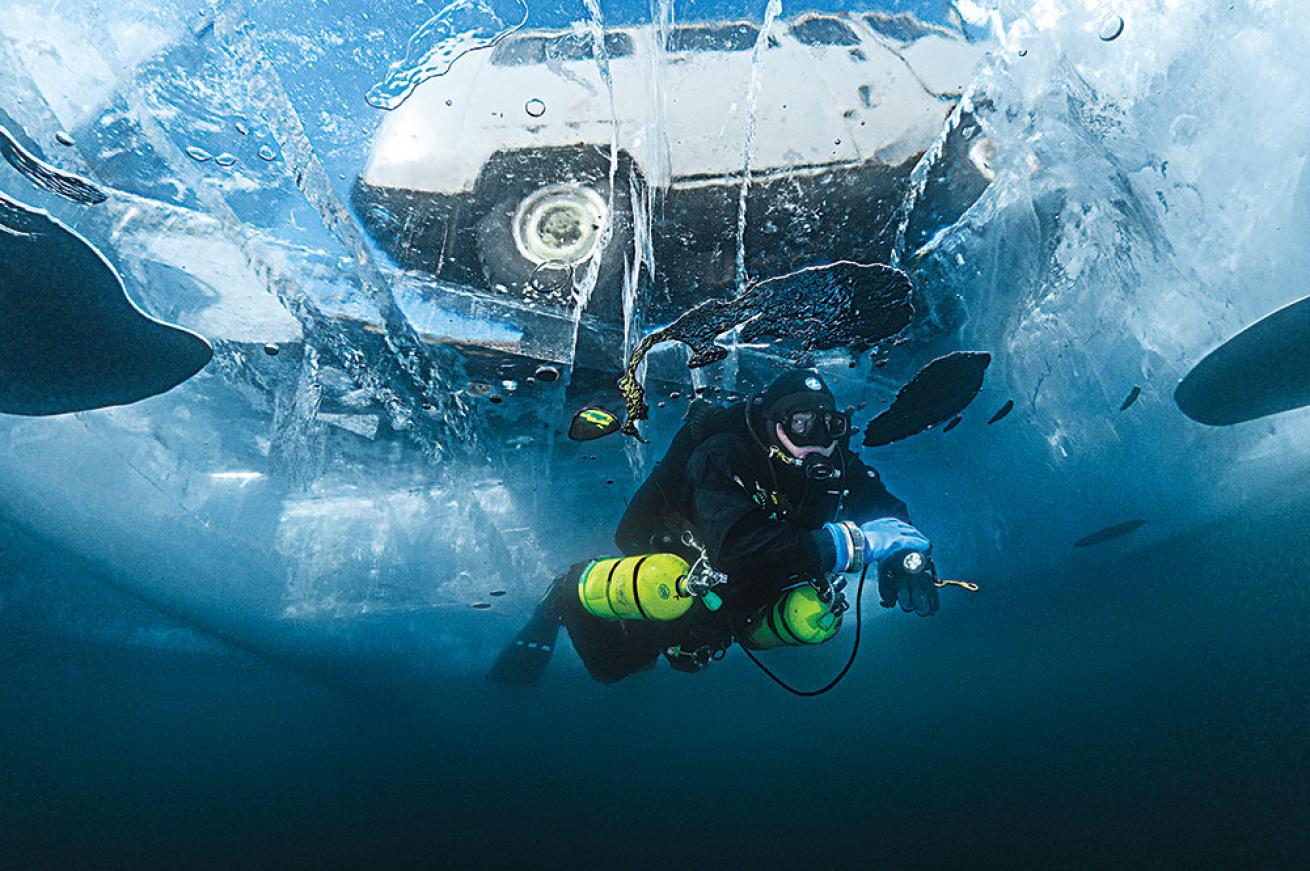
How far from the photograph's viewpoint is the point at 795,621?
500 cm

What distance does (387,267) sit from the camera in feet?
20.1

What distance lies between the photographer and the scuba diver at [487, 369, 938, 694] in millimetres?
4438

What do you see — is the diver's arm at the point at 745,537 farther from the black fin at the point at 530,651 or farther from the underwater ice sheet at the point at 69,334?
the underwater ice sheet at the point at 69,334

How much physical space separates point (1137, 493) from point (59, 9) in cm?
2393

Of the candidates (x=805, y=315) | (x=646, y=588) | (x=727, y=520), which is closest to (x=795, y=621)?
(x=727, y=520)

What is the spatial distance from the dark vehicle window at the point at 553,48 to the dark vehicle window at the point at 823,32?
1286 mm

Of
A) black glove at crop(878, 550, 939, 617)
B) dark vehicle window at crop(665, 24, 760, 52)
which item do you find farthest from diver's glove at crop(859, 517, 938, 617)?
dark vehicle window at crop(665, 24, 760, 52)

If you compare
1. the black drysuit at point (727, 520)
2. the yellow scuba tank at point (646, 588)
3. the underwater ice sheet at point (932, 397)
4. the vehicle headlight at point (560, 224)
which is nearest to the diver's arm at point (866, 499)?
the black drysuit at point (727, 520)

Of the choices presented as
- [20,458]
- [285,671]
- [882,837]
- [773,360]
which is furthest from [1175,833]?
[285,671]

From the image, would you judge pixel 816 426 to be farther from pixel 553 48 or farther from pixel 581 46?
pixel 553 48

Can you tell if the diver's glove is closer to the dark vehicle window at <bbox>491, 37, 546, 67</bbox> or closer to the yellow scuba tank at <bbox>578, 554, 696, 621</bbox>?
the yellow scuba tank at <bbox>578, 554, 696, 621</bbox>

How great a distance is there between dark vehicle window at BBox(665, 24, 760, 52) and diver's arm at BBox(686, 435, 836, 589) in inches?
125

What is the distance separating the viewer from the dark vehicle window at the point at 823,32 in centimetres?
422

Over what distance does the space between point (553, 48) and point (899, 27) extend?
2655mm
